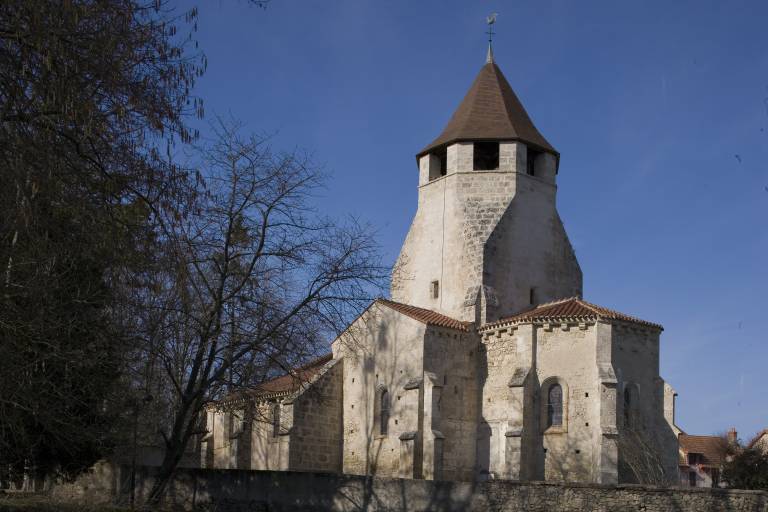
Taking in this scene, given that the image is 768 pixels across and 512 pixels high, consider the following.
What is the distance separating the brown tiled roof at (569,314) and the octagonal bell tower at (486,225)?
1.69 meters

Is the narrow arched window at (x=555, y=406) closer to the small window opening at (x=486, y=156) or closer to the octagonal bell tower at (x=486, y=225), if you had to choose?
the octagonal bell tower at (x=486, y=225)

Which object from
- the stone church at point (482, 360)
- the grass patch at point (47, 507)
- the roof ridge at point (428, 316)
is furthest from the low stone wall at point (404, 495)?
the roof ridge at point (428, 316)

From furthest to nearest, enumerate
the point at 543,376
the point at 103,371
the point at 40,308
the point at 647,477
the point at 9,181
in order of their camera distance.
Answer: the point at 543,376, the point at 647,477, the point at 103,371, the point at 40,308, the point at 9,181

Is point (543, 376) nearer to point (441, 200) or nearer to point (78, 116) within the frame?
point (441, 200)

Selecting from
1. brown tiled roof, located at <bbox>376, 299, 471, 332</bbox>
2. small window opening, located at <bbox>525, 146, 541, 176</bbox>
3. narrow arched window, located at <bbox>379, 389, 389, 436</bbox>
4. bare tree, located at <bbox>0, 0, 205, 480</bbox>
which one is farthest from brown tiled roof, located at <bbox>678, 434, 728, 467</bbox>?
bare tree, located at <bbox>0, 0, 205, 480</bbox>

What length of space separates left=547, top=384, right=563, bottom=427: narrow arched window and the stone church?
44mm

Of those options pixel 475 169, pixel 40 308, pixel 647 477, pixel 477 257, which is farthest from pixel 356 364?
pixel 40 308

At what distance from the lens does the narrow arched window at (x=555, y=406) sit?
24.8 meters

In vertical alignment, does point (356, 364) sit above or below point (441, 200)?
below

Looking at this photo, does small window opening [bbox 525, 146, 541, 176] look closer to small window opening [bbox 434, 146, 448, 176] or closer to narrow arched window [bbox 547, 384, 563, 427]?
small window opening [bbox 434, 146, 448, 176]

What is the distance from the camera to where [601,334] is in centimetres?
2412

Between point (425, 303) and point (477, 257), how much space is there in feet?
9.08

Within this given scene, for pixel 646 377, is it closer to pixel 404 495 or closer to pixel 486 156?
pixel 486 156

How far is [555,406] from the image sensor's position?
24.9 meters
